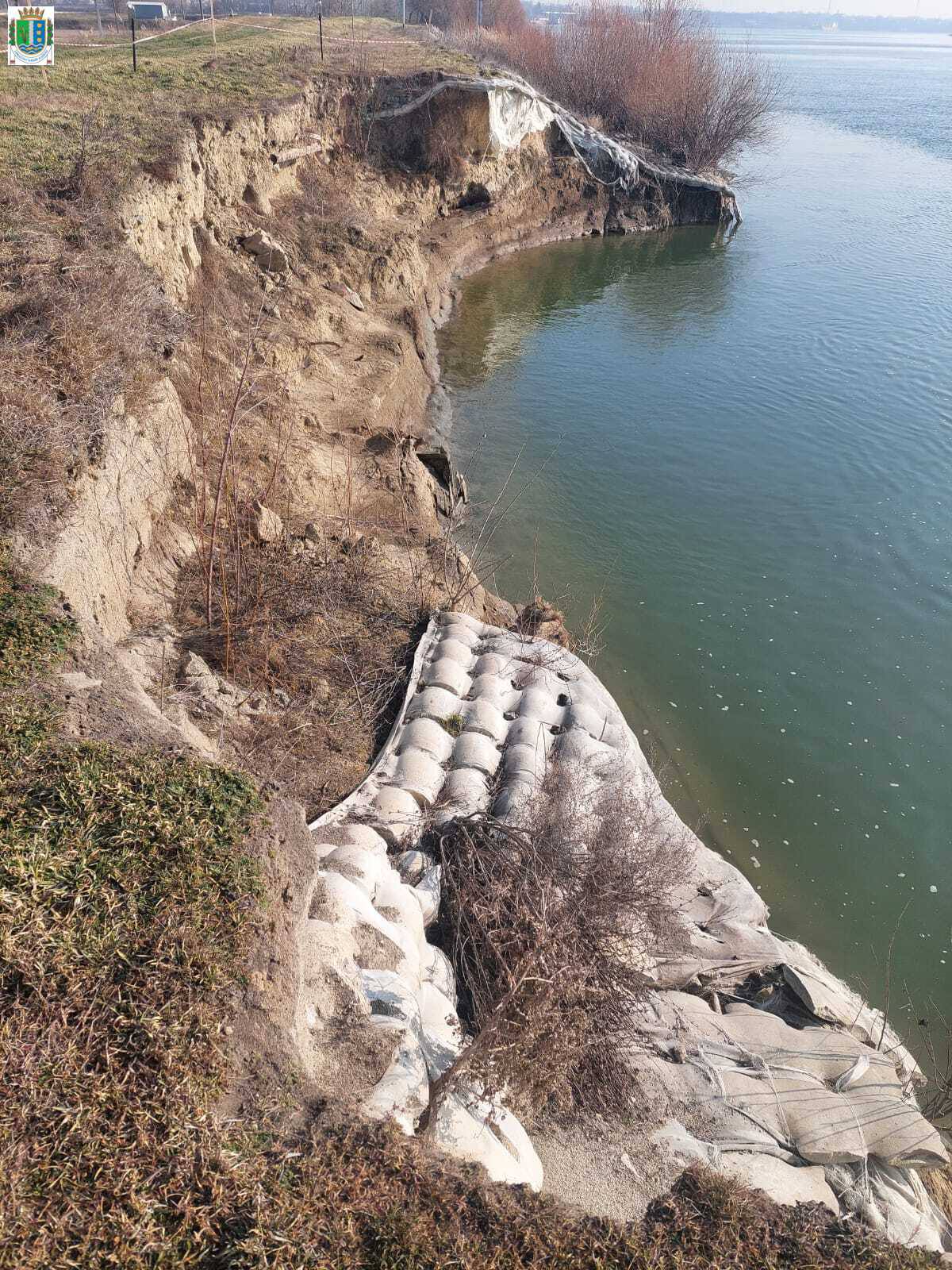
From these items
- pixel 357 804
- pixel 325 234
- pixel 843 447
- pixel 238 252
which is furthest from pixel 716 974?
pixel 325 234

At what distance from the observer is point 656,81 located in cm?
3347

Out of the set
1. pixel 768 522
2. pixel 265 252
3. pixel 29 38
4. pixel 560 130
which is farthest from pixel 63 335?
pixel 560 130

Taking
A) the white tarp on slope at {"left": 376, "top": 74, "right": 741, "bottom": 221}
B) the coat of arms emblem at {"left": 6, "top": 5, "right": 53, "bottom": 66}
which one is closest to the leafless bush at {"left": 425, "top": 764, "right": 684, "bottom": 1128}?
the coat of arms emblem at {"left": 6, "top": 5, "right": 53, "bottom": 66}

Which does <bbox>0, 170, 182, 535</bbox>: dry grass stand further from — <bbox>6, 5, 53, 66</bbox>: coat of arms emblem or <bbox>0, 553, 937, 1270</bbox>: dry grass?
<bbox>6, 5, 53, 66</bbox>: coat of arms emblem

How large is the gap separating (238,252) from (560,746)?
1242 cm

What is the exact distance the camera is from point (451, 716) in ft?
25.4

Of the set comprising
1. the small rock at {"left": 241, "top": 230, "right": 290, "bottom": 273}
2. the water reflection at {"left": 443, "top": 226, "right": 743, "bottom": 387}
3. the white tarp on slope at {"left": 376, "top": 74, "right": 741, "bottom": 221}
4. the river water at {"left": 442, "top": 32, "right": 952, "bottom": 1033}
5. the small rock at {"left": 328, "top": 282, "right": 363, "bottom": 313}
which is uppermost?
the white tarp on slope at {"left": 376, "top": 74, "right": 741, "bottom": 221}

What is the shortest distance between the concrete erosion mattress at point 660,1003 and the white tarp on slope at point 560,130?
23.9 meters

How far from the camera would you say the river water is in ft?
29.3

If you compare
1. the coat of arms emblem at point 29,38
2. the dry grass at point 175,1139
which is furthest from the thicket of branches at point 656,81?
the dry grass at point 175,1139

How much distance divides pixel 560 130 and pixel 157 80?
1678 centimetres

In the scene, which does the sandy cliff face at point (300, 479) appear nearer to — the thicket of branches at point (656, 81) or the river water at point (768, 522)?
the river water at point (768, 522)

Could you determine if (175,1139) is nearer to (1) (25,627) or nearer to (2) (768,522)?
(1) (25,627)

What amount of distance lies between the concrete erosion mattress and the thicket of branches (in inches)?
1322
